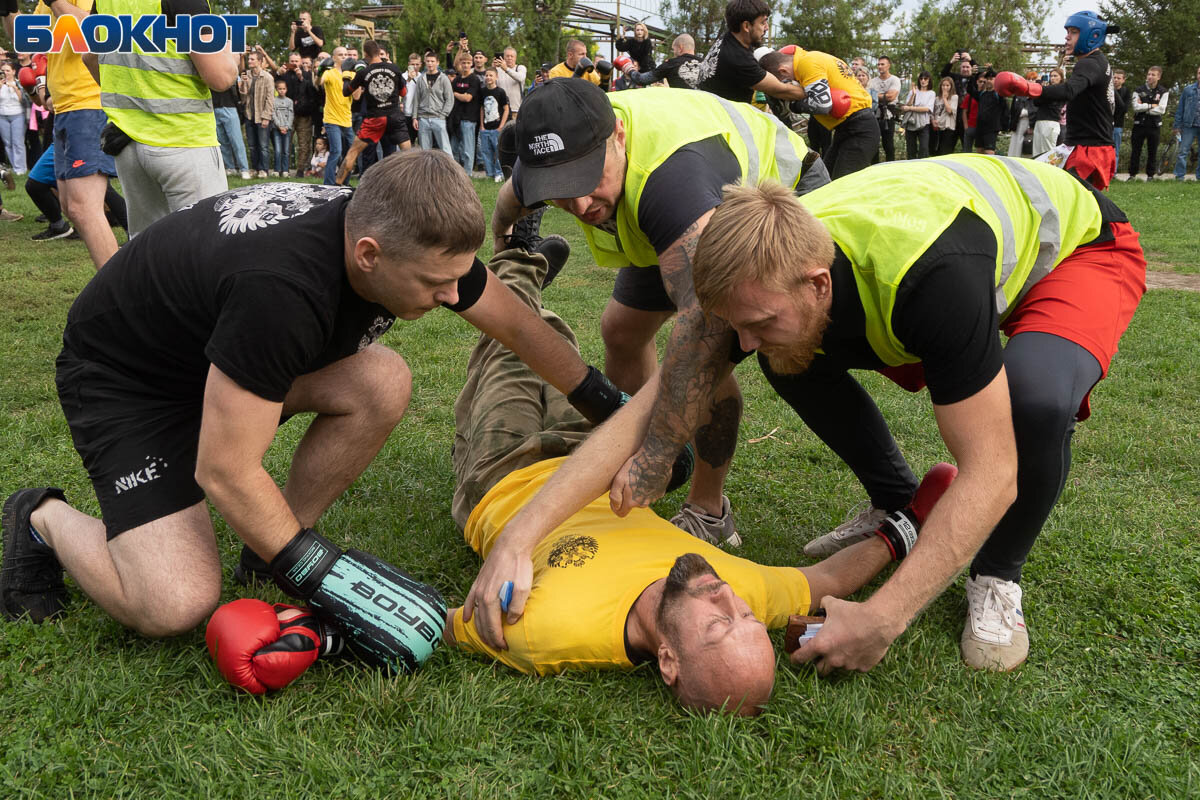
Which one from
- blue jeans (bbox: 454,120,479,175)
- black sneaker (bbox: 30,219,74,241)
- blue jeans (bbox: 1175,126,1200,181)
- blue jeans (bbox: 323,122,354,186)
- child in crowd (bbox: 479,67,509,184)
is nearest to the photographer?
black sneaker (bbox: 30,219,74,241)

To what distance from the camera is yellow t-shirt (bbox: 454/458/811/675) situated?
2600mm

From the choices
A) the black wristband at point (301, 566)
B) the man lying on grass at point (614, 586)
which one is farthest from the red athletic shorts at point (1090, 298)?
the black wristband at point (301, 566)

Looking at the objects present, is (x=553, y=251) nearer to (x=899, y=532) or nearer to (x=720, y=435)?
(x=720, y=435)

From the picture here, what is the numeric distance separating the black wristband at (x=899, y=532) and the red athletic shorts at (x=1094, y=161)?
24.5 feet

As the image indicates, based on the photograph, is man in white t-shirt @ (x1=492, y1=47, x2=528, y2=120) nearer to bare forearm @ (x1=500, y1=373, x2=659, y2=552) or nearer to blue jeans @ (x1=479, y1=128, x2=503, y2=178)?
blue jeans @ (x1=479, y1=128, x2=503, y2=178)

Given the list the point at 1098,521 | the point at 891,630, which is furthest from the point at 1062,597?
the point at 891,630

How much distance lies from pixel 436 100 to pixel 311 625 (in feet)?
45.7

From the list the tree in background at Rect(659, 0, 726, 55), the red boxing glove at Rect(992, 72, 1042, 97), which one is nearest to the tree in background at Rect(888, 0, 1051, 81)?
the tree in background at Rect(659, 0, 726, 55)

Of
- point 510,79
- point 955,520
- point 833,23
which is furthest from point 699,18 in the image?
point 955,520

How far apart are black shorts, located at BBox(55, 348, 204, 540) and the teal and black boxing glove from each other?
0.55 m

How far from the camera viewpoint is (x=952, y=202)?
91.4 inches

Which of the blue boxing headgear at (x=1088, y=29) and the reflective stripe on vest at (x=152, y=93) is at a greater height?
the blue boxing headgear at (x=1088, y=29)

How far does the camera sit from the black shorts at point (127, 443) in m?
2.76

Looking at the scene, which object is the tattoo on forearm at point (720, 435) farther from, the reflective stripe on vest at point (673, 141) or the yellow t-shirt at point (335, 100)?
the yellow t-shirt at point (335, 100)
